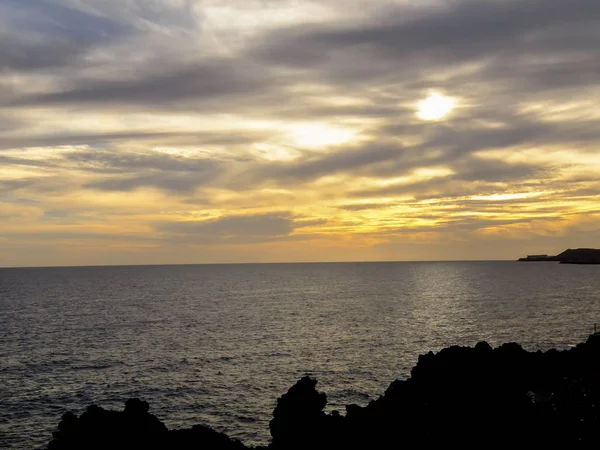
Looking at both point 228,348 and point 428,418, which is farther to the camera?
point 228,348

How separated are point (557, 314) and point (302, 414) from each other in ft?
371

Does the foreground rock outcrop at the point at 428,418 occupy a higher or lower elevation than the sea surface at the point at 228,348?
higher

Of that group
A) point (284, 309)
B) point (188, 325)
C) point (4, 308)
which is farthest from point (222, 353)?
point (4, 308)

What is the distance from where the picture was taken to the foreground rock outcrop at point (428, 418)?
107 ft

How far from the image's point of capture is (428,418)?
36.7 metres

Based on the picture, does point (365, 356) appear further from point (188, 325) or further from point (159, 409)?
point (188, 325)

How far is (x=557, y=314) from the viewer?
13275 centimetres

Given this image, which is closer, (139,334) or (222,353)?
(222,353)

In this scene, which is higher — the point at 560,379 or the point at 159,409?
the point at 560,379

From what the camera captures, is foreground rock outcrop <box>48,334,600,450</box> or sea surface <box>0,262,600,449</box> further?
sea surface <box>0,262,600,449</box>

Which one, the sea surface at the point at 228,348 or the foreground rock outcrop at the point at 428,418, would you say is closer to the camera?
the foreground rock outcrop at the point at 428,418

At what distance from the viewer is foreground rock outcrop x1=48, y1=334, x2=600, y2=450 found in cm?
3259

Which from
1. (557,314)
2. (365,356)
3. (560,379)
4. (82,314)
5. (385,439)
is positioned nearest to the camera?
(385,439)

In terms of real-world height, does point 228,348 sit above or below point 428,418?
below
